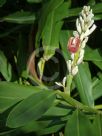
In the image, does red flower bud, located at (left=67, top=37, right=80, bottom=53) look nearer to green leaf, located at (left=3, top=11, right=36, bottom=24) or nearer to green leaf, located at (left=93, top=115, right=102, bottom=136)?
green leaf, located at (left=93, top=115, right=102, bottom=136)

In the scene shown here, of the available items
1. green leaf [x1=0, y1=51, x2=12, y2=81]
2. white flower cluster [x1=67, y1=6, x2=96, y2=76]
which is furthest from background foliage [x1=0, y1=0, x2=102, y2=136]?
white flower cluster [x1=67, y1=6, x2=96, y2=76]

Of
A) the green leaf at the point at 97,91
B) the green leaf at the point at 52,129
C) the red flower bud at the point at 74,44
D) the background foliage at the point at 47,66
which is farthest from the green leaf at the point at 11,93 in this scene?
the red flower bud at the point at 74,44

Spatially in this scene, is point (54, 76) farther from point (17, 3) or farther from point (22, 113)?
point (22, 113)

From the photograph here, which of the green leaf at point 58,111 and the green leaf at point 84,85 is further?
the green leaf at point 84,85

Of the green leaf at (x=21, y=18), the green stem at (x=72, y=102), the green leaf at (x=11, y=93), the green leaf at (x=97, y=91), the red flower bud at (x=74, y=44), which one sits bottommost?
the green leaf at (x=97, y=91)

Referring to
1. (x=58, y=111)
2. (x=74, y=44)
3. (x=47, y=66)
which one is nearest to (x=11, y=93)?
(x=58, y=111)

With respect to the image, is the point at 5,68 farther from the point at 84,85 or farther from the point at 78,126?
the point at 78,126

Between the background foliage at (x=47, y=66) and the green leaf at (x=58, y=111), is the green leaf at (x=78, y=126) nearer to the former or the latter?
the background foliage at (x=47, y=66)

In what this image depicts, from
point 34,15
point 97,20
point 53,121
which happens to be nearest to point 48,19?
point 34,15
